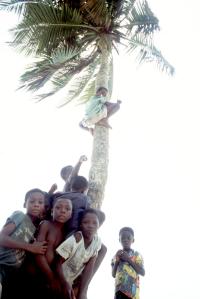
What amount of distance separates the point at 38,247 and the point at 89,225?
73cm

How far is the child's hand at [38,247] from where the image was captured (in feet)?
12.7

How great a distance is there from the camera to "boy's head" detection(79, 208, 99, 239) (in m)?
4.40

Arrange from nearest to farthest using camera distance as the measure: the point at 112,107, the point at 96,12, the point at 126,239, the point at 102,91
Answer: the point at 126,239, the point at 112,107, the point at 102,91, the point at 96,12

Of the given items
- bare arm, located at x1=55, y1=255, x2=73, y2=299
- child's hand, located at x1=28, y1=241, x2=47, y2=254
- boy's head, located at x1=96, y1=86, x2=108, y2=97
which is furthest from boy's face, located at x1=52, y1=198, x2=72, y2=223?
boy's head, located at x1=96, y1=86, x2=108, y2=97

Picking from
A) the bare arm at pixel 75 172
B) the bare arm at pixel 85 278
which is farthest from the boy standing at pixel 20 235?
the bare arm at pixel 75 172

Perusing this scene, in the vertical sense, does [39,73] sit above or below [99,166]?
above

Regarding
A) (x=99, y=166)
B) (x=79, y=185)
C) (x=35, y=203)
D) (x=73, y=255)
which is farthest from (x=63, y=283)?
(x=99, y=166)

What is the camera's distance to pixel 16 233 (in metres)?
4.08

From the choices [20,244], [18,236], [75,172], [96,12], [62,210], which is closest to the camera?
[20,244]

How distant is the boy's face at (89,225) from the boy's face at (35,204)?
52cm

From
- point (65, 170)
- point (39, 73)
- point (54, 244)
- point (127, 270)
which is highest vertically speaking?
point (39, 73)

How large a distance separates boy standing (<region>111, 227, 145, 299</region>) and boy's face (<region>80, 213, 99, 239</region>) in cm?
157

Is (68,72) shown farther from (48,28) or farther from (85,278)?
(85,278)

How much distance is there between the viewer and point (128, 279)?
→ 5672mm
